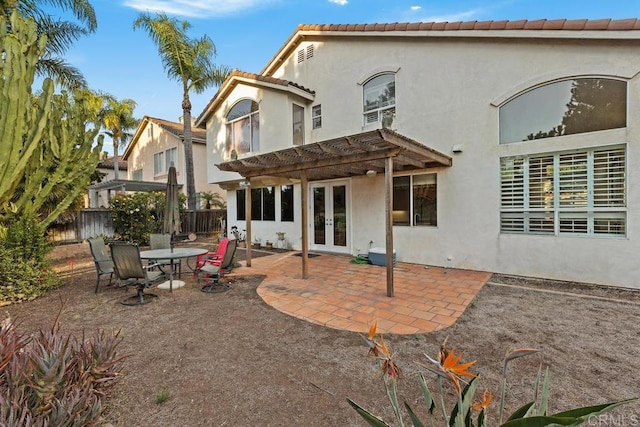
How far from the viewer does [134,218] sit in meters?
12.9

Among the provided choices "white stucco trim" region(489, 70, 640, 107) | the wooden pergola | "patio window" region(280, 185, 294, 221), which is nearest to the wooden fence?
"patio window" region(280, 185, 294, 221)

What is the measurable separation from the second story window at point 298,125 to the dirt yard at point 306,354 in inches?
277

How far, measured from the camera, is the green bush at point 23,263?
556cm

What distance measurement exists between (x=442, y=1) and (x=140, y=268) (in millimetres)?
11879

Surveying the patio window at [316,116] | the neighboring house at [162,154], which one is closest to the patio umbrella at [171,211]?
the patio window at [316,116]

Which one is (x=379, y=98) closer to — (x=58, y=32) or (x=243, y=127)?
(x=243, y=127)

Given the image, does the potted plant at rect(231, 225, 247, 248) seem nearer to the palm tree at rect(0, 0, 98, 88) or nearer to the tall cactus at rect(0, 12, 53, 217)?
the tall cactus at rect(0, 12, 53, 217)

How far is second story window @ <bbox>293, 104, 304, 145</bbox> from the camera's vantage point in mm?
11273

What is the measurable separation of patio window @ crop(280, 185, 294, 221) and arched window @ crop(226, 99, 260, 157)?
2.06m

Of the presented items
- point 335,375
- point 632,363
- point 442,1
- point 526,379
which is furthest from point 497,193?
point 442,1

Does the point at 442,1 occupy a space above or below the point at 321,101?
above

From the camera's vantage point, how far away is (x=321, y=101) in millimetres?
10930

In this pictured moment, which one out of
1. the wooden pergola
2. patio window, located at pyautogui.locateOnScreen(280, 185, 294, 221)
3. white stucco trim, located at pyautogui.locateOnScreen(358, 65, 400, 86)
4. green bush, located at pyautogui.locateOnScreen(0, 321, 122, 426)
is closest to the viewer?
green bush, located at pyautogui.locateOnScreen(0, 321, 122, 426)

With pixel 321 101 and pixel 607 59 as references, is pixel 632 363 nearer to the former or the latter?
pixel 607 59
